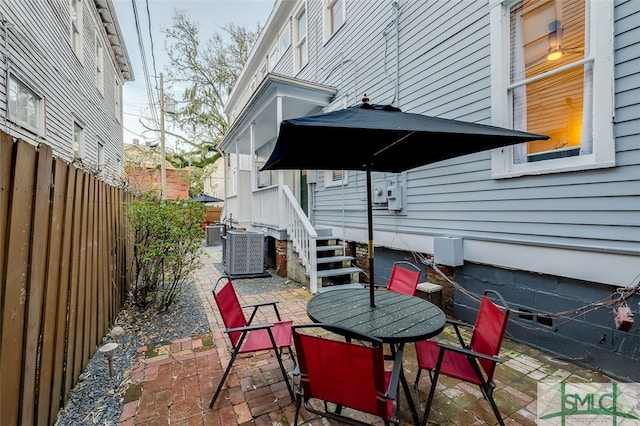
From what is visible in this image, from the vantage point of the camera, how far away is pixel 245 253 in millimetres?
6613

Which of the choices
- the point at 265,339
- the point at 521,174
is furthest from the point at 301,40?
the point at 265,339

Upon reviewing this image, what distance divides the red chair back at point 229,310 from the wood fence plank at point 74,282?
1079 millimetres

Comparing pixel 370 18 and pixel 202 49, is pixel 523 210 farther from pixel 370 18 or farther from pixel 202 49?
pixel 202 49

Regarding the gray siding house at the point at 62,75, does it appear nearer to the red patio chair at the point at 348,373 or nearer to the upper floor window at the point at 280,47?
the red patio chair at the point at 348,373

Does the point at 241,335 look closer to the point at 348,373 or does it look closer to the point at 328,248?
the point at 348,373

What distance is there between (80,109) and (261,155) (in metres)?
5.44

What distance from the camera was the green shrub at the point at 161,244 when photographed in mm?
4082

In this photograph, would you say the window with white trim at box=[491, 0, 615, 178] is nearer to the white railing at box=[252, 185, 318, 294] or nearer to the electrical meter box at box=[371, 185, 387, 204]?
the electrical meter box at box=[371, 185, 387, 204]

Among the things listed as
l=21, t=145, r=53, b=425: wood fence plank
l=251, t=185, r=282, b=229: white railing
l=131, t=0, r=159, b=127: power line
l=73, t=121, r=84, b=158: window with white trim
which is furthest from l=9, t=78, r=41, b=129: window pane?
l=21, t=145, r=53, b=425: wood fence plank

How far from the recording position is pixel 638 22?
2.54 meters

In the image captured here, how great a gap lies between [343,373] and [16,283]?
177 centimetres

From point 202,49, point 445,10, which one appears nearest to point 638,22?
point 445,10

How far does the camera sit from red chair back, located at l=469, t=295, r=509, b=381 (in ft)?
6.10

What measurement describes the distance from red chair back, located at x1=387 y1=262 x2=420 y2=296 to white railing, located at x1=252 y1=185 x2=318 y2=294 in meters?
2.00
